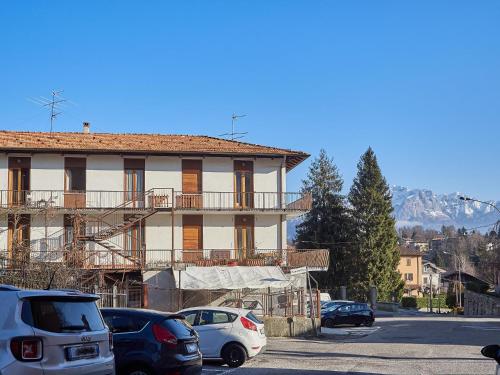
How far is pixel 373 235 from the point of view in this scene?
237 feet

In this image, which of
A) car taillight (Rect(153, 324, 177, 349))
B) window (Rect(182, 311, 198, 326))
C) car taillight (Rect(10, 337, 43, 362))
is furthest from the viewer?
window (Rect(182, 311, 198, 326))

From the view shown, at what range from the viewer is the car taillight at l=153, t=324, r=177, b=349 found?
513 inches

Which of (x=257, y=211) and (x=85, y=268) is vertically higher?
(x=257, y=211)

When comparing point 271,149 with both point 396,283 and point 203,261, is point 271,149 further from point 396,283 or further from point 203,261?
point 396,283

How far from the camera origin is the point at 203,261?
39594mm

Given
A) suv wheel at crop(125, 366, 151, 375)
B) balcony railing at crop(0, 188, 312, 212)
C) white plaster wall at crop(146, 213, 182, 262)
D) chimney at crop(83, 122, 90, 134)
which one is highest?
chimney at crop(83, 122, 90, 134)

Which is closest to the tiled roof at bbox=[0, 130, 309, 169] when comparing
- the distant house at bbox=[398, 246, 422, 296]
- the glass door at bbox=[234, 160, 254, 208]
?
the glass door at bbox=[234, 160, 254, 208]

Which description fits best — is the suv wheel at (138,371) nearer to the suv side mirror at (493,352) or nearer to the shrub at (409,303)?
the suv side mirror at (493,352)

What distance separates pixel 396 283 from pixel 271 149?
1372 inches

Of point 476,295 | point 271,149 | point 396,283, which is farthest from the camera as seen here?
point 396,283

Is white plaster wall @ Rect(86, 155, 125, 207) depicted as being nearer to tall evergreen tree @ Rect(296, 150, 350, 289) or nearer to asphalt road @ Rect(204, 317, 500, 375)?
asphalt road @ Rect(204, 317, 500, 375)

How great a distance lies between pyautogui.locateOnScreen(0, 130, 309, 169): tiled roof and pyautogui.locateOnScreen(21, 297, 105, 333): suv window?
101 feet

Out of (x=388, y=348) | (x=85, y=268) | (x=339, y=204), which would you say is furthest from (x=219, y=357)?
(x=339, y=204)

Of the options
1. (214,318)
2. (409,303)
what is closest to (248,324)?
(214,318)
